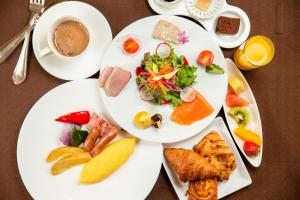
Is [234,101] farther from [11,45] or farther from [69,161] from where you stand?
[11,45]

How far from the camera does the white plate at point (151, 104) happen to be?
165 cm

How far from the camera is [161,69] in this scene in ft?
5.50

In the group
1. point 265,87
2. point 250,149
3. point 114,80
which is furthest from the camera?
point 265,87

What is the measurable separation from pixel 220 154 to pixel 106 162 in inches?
22.3

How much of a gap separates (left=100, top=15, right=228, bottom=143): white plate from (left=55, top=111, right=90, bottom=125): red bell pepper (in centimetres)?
12

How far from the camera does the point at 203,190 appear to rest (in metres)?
1.65

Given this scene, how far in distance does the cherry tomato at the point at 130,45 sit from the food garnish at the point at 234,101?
0.54m

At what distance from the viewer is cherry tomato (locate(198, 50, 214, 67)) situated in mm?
1686

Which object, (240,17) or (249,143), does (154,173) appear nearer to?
(249,143)

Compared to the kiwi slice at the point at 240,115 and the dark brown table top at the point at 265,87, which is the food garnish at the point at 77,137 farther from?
the kiwi slice at the point at 240,115

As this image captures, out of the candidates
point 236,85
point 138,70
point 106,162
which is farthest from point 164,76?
point 106,162

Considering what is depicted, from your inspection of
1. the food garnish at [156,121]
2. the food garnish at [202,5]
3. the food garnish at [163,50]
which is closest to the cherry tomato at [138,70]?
the food garnish at [163,50]

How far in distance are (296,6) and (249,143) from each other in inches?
31.2

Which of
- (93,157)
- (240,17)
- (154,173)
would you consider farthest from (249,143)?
(93,157)
